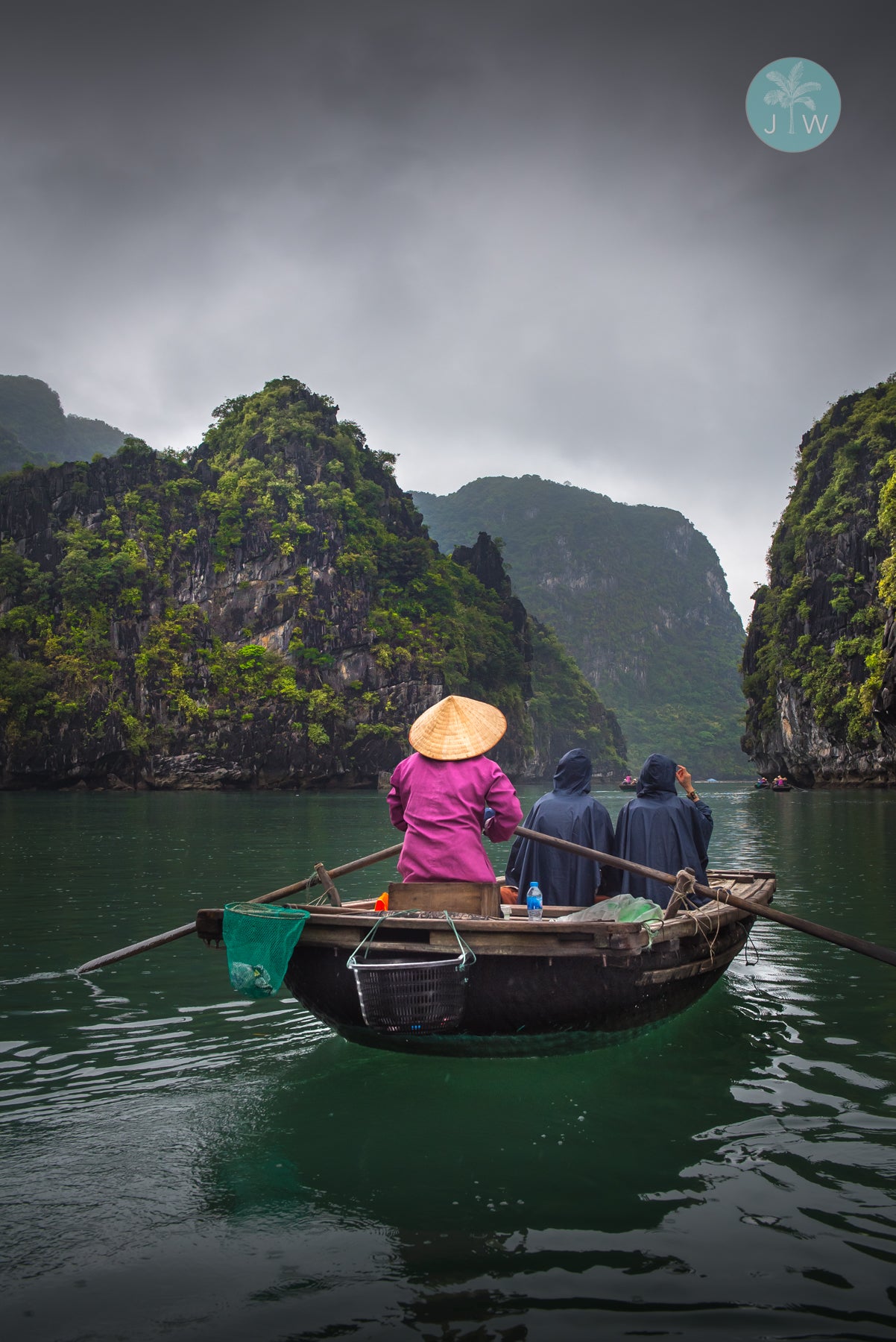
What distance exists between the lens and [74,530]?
5238 cm

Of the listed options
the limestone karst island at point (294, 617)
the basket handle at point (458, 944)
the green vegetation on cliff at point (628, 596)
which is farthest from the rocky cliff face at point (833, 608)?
the green vegetation on cliff at point (628, 596)

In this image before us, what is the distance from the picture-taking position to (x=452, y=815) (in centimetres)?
476

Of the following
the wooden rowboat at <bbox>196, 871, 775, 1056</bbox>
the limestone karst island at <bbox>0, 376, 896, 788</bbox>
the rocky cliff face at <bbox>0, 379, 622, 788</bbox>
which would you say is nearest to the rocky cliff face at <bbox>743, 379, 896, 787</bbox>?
the limestone karst island at <bbox>0, 376, 896, 788</bbox>

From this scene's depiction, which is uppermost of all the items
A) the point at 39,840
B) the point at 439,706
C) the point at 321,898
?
the point at 439,706

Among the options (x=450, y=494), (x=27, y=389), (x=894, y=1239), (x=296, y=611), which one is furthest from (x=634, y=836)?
(x=450, y=494)

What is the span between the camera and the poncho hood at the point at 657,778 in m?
6.09

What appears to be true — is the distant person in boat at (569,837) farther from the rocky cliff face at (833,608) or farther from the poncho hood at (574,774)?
the rocky cliff face at (833,608)

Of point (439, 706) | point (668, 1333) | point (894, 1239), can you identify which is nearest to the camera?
point (668, 1333)

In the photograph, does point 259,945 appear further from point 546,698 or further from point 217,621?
point 546,698

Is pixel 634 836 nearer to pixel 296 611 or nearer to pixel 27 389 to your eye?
pixel 296 611

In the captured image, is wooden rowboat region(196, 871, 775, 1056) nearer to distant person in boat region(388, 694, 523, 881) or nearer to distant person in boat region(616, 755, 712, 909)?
distant person in boat region(388, 694, 523, 881)

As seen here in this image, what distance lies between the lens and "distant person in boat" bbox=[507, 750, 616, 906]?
591 centimetres

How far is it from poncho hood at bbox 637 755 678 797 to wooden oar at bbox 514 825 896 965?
587 millimetres

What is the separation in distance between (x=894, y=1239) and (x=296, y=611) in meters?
53.8
